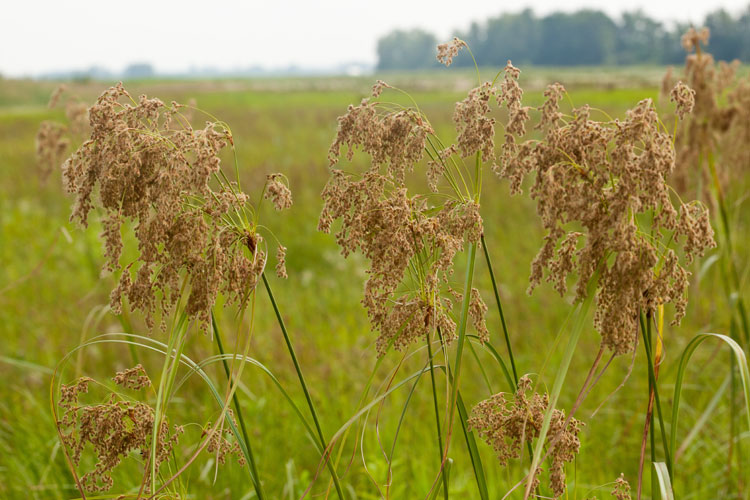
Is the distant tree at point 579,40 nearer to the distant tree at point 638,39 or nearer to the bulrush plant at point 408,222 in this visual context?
the distant tree at point 638,39

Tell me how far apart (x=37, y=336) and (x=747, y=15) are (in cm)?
9161

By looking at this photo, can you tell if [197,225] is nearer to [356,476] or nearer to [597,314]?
[597,314]

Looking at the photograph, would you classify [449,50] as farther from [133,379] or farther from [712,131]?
[712,131]

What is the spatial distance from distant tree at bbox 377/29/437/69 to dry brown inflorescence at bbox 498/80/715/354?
5678 inches

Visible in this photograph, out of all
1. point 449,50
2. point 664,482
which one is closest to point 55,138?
point 449,50

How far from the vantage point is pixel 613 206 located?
1.30 m

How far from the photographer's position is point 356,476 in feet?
13.1

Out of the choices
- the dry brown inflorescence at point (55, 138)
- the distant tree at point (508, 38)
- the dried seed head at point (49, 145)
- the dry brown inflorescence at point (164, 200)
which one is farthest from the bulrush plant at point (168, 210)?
the distant tree at point (508, 38)

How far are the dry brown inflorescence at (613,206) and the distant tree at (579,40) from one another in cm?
11962

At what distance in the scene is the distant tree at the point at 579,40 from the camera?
364ft

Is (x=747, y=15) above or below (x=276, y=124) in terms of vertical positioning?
above

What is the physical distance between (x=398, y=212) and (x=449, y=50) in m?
0.43

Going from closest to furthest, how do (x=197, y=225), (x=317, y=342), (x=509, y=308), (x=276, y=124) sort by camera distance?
(x=197, y=225)
(x=317, y=342)
(x=509, y=308)
(x=276, y=124)

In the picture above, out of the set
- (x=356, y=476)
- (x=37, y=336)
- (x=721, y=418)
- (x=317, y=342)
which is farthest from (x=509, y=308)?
(x=37, y=336)
